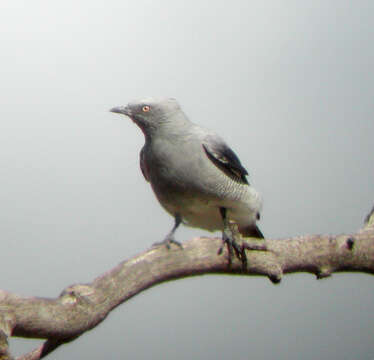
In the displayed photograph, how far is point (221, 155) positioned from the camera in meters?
7.38

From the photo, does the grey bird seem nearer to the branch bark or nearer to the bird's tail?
the bird's tail

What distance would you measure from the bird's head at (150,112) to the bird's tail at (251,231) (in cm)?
155

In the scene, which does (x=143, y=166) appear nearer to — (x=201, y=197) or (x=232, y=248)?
(x=201, y=197)

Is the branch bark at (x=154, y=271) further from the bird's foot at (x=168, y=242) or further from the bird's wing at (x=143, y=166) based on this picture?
the bird's wing at (x=143, y=166)

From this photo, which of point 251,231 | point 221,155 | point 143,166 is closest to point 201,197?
point 221,155

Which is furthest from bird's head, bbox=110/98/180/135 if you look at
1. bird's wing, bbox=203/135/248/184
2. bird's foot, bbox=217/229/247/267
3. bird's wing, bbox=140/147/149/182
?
bird's foot, bbox=217/229/247/267

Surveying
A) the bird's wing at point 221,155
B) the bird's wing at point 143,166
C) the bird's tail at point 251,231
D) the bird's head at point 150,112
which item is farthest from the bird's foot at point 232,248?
the bird's tail at point 251,231

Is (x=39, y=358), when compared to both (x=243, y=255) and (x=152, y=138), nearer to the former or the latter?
(x=243, y=255)

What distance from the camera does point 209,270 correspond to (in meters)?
6.01

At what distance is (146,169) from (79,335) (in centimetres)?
271

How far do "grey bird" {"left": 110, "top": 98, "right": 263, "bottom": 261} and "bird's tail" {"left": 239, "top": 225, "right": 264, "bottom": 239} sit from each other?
0.45 meters

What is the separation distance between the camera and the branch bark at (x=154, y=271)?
15.5 ft

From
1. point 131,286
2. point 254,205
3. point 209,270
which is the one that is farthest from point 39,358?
point 254,205

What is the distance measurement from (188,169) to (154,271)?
1.83 meters
